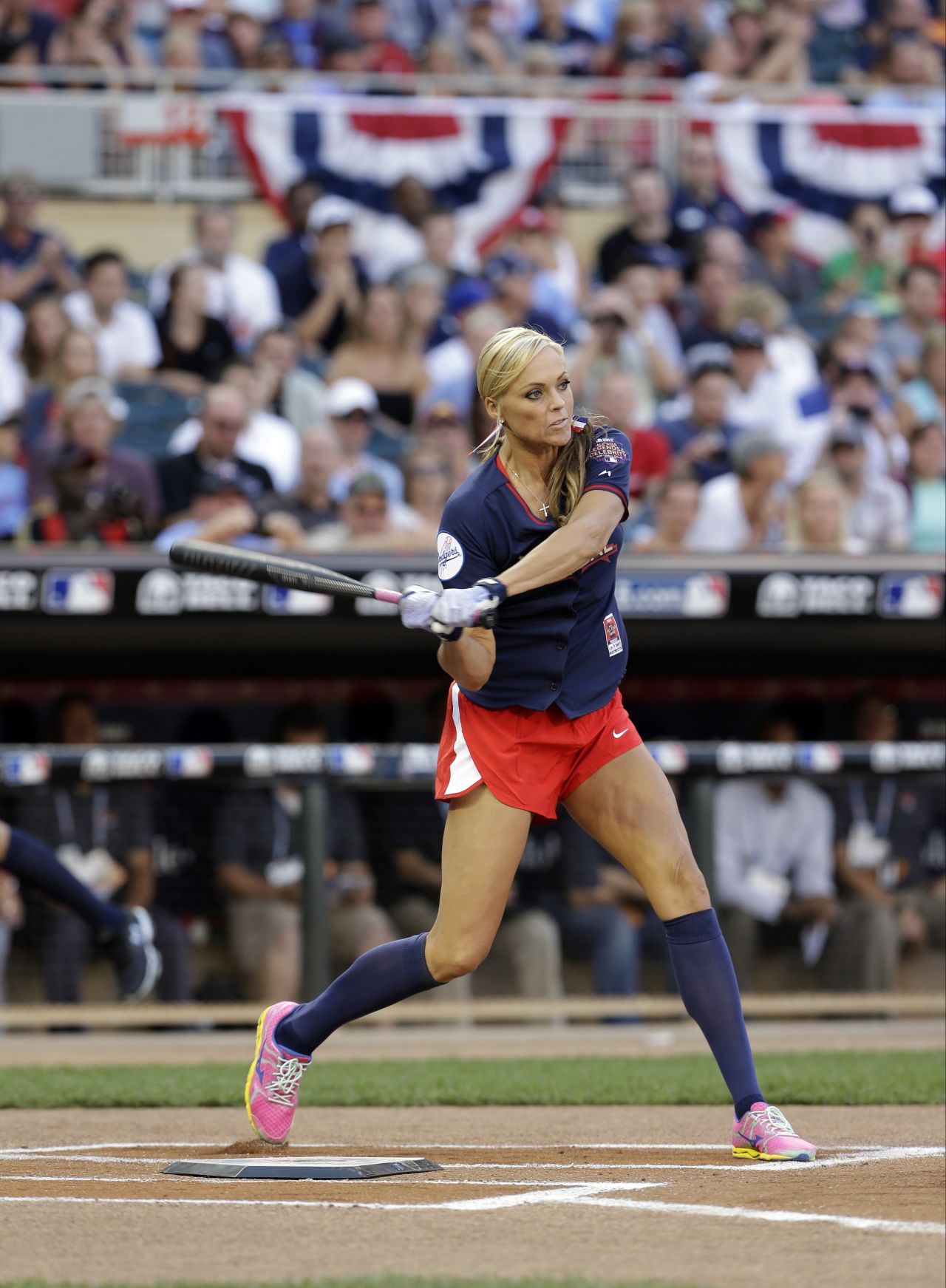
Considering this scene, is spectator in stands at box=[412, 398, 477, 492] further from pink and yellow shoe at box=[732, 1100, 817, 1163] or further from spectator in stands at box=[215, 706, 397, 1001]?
pink and yellow shoe at box=[732, 1100, 817, 1163]

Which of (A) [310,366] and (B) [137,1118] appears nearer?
(B) [137,1118]

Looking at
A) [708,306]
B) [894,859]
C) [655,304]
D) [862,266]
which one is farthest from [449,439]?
[862,266]

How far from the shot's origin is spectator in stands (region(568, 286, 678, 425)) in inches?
418

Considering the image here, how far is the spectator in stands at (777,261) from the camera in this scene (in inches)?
498

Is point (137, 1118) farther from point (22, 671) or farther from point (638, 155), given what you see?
point (638, 155)

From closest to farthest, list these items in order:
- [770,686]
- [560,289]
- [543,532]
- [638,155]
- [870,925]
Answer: [543,532], [870,925], [770,686], [560,289], [638,155]

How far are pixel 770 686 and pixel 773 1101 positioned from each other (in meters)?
→ 4.50

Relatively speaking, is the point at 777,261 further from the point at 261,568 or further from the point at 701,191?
the point at 261,568

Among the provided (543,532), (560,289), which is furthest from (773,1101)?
(560,289)

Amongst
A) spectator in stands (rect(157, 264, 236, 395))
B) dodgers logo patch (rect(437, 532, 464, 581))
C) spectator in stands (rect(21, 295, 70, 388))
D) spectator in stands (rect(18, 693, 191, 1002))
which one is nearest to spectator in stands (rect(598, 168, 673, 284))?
spectator in stands (rect(157, 264, 236, 395))

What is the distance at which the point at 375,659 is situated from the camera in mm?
9328

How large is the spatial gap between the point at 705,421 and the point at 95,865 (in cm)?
426

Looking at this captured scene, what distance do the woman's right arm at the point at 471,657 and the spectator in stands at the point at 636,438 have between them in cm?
575

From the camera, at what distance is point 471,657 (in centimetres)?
405
